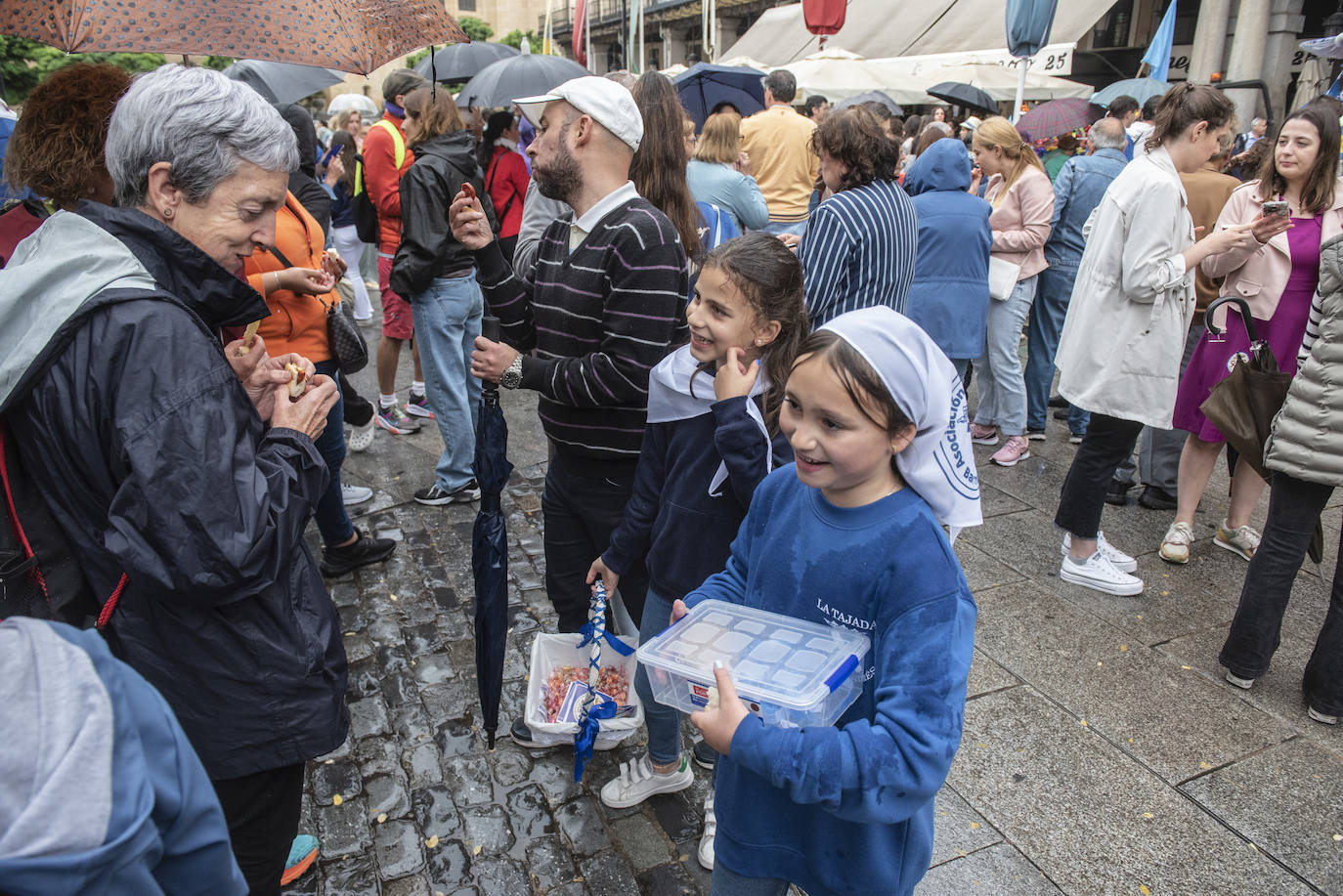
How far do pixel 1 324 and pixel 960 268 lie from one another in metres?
4.81

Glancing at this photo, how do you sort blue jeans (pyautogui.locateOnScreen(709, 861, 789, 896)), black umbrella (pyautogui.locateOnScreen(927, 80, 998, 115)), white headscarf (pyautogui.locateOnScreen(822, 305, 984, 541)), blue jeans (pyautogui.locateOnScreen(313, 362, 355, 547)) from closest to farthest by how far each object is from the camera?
white headscarf (pyautogui.locateOnScreen(822, 305, 984, 541)), blue jeans (pyautogui.locateOnScreen(709, 861, 789, 896)), blue jeans (pyautogui.locateOnScreen(313, 362, 355, 547)), black umbrella (pyautogui.locateOnScreen(927, 80, 998, 115))

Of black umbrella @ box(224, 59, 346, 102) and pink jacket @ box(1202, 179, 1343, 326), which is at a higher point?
black umbrella @ box(224, 59, 346, 102)

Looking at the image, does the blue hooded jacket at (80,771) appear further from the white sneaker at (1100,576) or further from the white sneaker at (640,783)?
the white sneaker at (1100,576)

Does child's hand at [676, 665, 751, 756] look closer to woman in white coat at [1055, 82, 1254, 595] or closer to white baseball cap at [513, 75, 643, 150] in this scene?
white baseball cap at [513, 75, 643, 150]

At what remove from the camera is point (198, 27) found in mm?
2693

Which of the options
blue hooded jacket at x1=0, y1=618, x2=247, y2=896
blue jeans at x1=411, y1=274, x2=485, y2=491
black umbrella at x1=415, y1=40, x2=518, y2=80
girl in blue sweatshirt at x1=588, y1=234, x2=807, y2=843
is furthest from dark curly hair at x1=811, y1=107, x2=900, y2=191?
black umbrella at x1=415, y1=40, x2=518, y2=80

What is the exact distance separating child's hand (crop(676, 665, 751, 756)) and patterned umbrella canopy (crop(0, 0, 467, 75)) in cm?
224

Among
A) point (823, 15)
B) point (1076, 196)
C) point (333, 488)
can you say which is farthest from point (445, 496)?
point (823, 15)

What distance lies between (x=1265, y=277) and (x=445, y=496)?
422 cm

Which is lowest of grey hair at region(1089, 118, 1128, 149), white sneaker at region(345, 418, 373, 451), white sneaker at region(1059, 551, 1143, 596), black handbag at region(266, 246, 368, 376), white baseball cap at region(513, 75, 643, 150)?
white sneaker at region(345, 418, 373, 451)

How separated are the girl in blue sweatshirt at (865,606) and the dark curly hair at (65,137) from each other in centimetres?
166

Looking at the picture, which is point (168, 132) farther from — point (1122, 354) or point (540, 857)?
point (1122, 354)

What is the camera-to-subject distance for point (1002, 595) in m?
4.21

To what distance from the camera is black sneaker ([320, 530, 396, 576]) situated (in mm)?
4234
